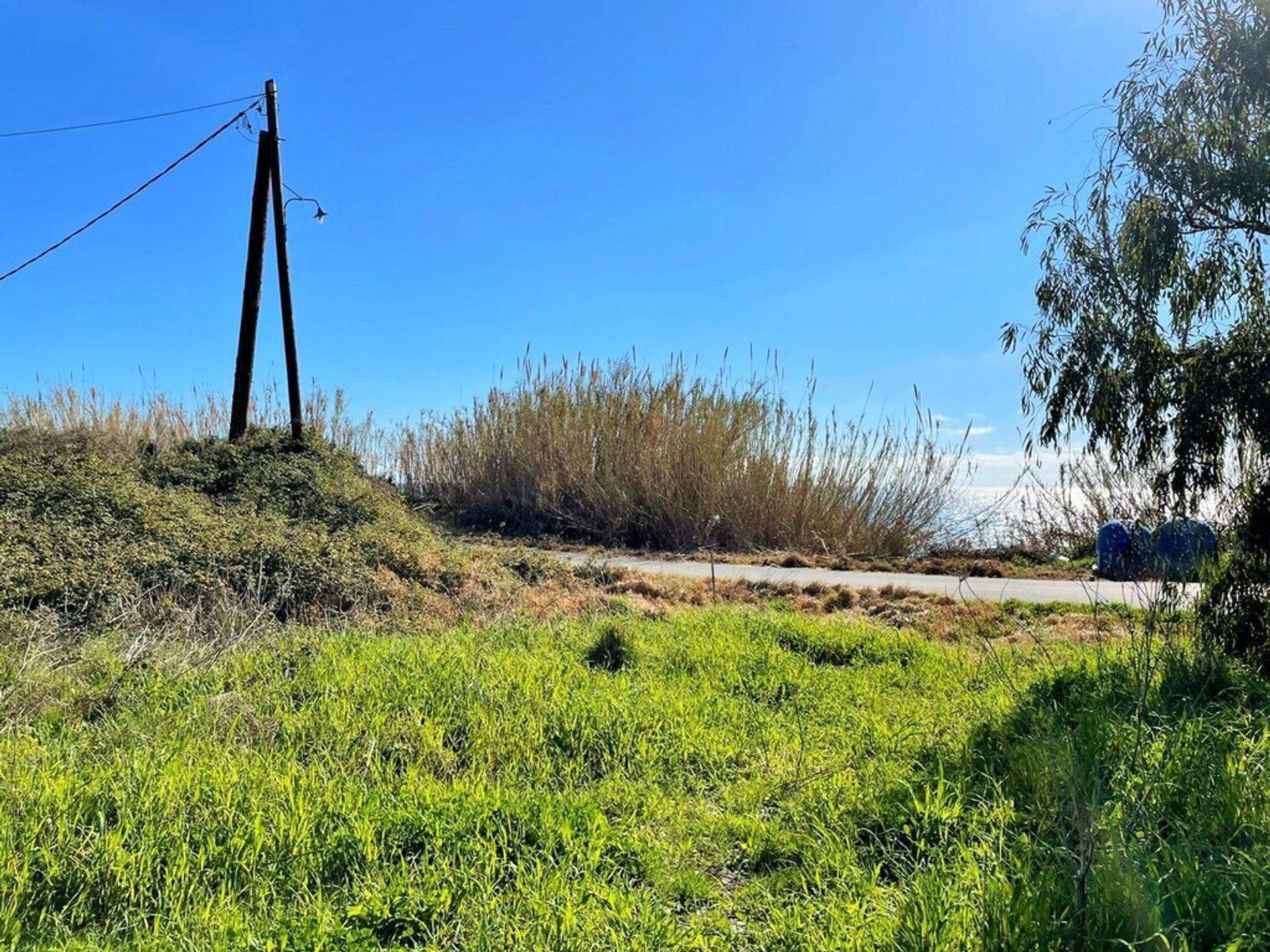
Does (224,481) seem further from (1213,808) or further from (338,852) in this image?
(1213,808)

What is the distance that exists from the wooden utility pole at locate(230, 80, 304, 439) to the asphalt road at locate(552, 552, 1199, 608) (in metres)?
5.35

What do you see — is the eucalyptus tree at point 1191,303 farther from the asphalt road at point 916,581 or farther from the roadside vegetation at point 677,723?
the asphalt road at point 916,581

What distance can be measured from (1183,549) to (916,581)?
16.5 ft

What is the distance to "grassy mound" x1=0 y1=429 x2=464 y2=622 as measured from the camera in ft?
18.8

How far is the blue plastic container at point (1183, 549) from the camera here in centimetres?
432

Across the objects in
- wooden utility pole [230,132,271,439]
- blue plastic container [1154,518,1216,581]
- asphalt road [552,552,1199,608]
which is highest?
wooden utility pole [230,132,271,439]

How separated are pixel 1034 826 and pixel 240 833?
2.73 m

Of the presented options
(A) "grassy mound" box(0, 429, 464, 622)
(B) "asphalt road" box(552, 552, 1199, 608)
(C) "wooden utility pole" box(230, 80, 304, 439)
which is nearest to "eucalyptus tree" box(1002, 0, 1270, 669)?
(B) "asphalt road" box(552, 552, 1199, 608)

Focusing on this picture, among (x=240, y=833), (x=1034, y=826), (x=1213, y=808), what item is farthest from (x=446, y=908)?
(x=1213, y=808)

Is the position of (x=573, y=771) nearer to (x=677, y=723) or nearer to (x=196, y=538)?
(x=677, y=723)

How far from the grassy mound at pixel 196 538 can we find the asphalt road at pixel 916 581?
2.69 meters

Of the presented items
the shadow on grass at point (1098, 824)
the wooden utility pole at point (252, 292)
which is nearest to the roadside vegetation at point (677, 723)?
the shadow on grass at point (1098, 824)

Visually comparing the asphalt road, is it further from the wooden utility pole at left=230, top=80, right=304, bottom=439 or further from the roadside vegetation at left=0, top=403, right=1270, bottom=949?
the wooden utility pole at left=230, top=80, right=304, bottom=439

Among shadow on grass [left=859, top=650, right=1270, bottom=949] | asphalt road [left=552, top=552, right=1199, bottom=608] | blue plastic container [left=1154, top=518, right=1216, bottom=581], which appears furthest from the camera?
asphalt road [left=552, top=552, right=1199, bottom=608]
